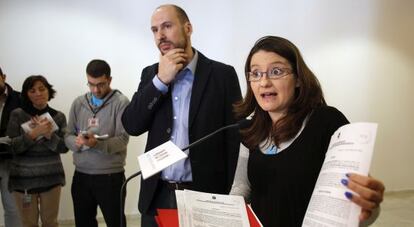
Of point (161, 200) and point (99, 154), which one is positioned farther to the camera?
point (99, 154)

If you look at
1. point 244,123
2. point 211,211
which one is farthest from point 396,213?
point 211,211

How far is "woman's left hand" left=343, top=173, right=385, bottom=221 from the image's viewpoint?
76 cm

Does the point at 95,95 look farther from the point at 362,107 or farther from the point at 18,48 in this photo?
the point at 362,107

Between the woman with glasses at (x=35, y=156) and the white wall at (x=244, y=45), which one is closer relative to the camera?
the woman with glasses at (x=35, y=156)

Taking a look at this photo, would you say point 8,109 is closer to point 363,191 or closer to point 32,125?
point 32,125

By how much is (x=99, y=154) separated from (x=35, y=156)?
53 centimetres

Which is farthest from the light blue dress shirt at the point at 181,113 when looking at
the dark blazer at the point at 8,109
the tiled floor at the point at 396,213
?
the tiled floor at the point at 396,213

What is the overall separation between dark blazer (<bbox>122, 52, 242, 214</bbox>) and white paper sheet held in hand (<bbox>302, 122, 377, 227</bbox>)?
0.82 metres

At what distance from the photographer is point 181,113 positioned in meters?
1.73

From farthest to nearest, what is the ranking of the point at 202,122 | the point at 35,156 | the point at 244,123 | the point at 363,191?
the point at 35,156 < the point at 202,122 < the point at 244,123 < the point at 363,191

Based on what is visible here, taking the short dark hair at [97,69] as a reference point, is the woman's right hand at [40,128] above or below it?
below

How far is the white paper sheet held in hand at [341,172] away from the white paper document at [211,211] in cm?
22

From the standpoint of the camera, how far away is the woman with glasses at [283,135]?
1.08 m

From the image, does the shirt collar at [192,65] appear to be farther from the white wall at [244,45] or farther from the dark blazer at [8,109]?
the white wall at [244,45]
